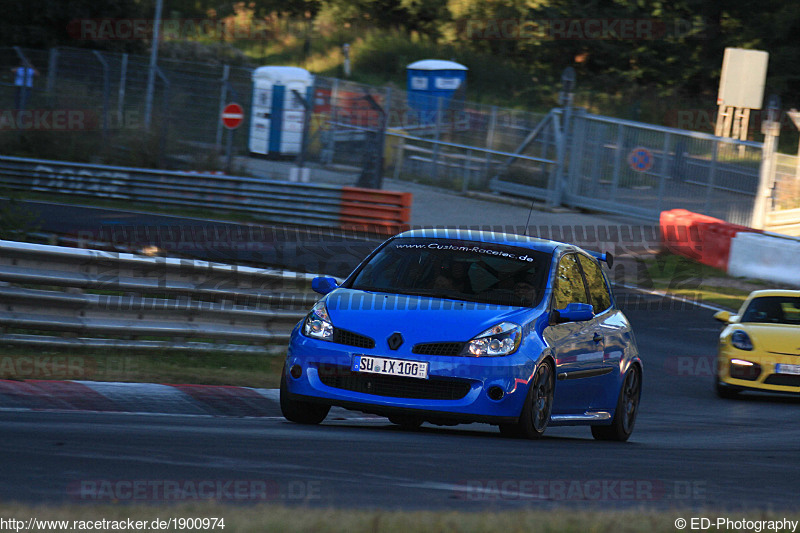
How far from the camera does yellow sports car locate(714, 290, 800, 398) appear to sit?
1327 centimetres

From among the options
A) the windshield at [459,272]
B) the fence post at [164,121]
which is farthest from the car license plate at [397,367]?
the fence post at [164,121]

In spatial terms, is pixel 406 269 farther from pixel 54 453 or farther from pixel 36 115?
pixel 36 115

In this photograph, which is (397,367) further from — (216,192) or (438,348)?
(216,192)

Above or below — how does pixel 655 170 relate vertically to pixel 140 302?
above

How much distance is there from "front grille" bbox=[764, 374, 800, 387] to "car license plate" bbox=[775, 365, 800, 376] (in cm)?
4

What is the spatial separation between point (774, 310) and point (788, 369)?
1109 millimetres

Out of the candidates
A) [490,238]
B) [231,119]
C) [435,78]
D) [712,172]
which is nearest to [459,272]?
[490,238]

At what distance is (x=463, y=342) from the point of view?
7.68 m

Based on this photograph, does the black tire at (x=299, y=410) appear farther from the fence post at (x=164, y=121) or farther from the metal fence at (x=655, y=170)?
the metal fence at (x=655, y=170)

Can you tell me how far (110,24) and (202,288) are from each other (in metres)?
37.2

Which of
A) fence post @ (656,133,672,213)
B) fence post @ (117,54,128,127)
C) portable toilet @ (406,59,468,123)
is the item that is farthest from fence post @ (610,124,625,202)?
portable toilet @ (406,59,468,123)

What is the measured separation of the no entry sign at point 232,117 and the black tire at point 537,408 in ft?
64.2

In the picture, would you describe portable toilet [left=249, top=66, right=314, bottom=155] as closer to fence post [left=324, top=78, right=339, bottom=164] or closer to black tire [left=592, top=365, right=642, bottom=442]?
fence post [left=324, top=78, right=339, bottom=164]

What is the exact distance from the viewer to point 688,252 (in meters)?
23.8
